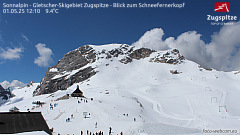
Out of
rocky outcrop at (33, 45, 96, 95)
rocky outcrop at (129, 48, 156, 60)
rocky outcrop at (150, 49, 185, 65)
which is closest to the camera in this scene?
rocky outcrop at (33, 45, 96, 95)

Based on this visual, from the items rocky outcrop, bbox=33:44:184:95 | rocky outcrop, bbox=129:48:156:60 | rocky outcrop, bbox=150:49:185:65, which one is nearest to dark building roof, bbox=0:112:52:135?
rocky outcrop, bbox=33:44:184:95

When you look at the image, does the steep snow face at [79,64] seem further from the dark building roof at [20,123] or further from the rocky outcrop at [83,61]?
the dark building roof at [20,123]

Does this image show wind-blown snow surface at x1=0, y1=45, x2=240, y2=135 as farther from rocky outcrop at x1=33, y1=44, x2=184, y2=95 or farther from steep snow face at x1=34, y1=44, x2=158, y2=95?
steep snow face at x1=34, y1=44, x2=158, y2=95

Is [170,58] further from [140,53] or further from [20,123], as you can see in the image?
[20,123]

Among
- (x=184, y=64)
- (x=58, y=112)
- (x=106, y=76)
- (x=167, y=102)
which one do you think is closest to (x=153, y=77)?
(x=106, y=76)

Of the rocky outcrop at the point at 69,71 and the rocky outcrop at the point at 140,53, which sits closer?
the rocky outcrop at the point at 69,71

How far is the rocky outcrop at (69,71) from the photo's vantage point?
130 m

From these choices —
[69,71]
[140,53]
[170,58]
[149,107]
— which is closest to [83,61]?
[69,71]

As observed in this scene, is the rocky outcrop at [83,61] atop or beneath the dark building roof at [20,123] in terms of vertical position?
beneath

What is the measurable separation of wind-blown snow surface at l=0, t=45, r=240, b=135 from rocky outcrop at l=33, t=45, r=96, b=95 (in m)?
13.5

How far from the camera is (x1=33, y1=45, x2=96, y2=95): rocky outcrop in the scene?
130 meters

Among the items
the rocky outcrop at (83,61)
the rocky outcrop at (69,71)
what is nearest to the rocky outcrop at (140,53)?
the rocky outcrop at (83,61)

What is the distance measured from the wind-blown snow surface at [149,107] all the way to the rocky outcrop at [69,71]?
13.5 metres

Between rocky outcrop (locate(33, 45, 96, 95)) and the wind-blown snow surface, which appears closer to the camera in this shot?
the wind-blown snow surface
